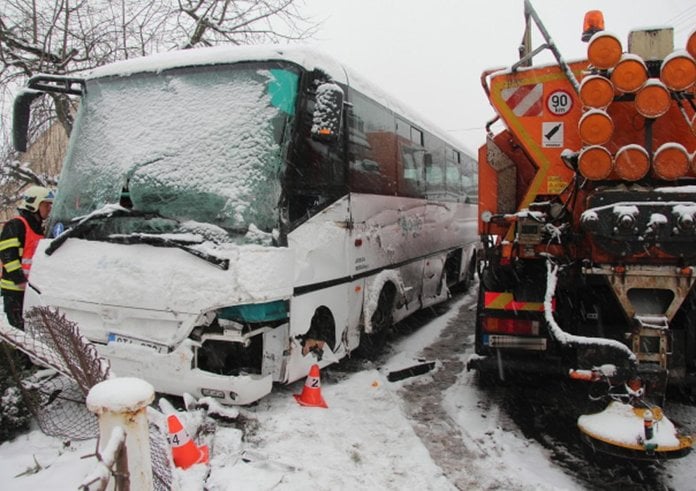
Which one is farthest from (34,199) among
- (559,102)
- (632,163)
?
(632,163)

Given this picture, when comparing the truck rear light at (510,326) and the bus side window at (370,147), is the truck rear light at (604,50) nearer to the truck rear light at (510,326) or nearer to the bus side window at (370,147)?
the truck rear light at (510,326)

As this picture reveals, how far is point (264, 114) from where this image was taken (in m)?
4.71

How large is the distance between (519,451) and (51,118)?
12.7 m

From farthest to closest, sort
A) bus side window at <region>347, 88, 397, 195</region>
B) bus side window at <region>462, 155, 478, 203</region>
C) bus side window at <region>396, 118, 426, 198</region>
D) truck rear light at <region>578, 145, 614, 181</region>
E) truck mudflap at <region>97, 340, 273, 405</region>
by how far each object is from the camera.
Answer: bus side window at <region>462, 155, 478, 203</region>
bus side window at <region>396, 118, 426, 198</region>
bus side window at <region>347, 88, 397, 195</region>
truck mudflap at <region>97, 340, 273, 405</region>
truck rear light at <region>578, 145, 614, 181</region>

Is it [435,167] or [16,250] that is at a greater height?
[435,167]

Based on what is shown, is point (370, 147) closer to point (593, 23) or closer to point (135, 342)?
point (593, 23)

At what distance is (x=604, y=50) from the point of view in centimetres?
400

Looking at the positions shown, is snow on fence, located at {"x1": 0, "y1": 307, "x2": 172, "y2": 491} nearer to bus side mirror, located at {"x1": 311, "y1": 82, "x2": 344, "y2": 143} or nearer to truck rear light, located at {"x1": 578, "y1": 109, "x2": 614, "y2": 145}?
bus side mirror, located at {"x1": 311, "y1": 82, "x2": 344, "y2": 143}

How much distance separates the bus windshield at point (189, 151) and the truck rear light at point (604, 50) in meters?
2.31

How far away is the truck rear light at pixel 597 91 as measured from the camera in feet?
13.2

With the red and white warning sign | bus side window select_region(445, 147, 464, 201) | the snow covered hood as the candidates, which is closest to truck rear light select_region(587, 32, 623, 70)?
the red and white warning sign

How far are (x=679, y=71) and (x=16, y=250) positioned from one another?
6078mm

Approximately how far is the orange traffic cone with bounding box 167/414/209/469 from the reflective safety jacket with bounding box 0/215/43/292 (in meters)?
3.13

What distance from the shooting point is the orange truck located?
12.6 ft
